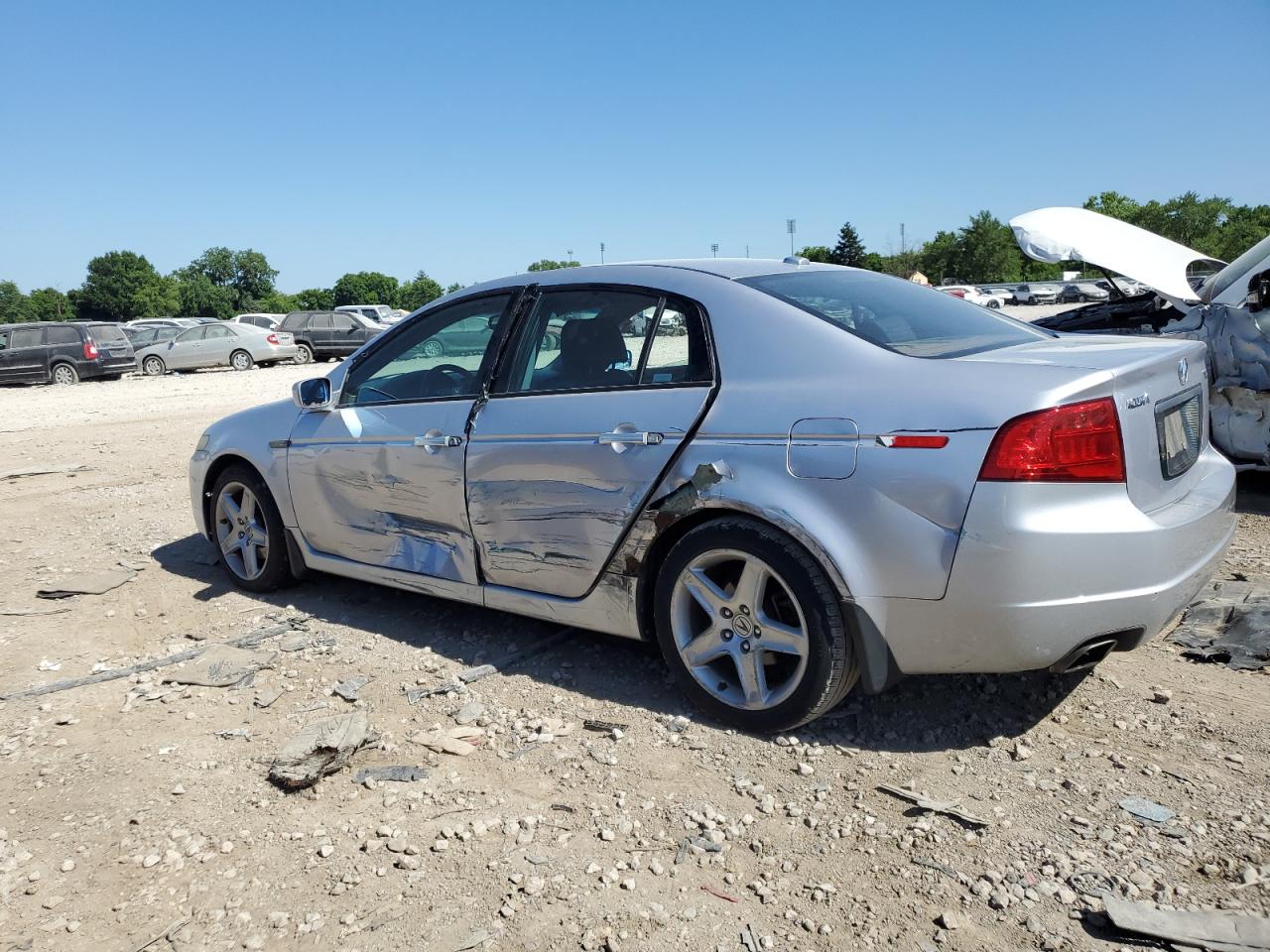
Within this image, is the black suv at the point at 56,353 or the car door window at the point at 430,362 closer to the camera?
the car door window at the point at 430,362

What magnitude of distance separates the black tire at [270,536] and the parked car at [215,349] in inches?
976

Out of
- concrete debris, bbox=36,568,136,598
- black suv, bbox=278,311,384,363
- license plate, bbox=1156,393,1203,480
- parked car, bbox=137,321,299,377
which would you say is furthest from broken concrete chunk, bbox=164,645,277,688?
black suv, bbox=278,311,384,363

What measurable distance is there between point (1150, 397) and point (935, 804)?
4.74ft

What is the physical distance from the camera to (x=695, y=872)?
276 centimetres

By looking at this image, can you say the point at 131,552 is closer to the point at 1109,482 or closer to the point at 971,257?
the point at 1109,482

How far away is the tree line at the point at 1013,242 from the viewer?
249ft

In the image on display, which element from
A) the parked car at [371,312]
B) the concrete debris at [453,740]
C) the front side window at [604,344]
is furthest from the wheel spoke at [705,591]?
the parked car at [371,312]

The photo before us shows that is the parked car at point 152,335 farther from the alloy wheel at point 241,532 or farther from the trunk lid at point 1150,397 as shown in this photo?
the trunk lid at point 1150,397

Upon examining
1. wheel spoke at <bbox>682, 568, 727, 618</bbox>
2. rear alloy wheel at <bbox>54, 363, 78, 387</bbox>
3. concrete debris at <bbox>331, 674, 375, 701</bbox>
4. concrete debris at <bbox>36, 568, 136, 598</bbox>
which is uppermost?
rear alloy wheel at <bbox>54, 363, 78, 387</bbox>

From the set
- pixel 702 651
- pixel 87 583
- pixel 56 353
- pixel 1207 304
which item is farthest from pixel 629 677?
pixel 56 353

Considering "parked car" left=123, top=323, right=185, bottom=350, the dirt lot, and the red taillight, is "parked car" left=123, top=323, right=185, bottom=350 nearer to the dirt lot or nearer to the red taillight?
the dirt lot

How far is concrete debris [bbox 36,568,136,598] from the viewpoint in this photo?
5.67 m

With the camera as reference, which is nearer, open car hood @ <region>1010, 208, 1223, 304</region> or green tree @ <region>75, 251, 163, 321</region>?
open car hood @ <region>1010, 208, 1223, 304</region>

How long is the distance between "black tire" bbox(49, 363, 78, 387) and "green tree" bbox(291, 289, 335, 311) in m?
91.7
